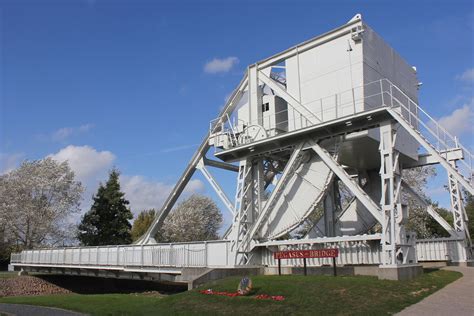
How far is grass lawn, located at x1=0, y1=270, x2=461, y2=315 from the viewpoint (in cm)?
1359

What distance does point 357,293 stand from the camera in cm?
1465

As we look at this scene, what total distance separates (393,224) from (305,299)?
6.02 metres

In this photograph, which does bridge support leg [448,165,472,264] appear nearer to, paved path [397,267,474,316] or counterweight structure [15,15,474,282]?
counterweight structure [15,15,474,282]

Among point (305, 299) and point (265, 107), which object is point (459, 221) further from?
point (305, 299)

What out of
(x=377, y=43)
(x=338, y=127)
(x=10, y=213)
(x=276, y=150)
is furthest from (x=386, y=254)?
(x=10, y=213)

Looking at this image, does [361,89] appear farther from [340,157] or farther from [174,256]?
[174,256]

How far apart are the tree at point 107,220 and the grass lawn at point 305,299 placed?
3519 centimetres

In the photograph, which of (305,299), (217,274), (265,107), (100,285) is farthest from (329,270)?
(100,285)

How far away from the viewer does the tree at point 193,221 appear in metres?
61.4

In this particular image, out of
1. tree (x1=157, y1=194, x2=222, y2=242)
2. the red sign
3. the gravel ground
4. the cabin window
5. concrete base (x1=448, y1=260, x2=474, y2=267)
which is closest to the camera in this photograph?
the red sign

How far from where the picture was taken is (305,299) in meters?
14.5

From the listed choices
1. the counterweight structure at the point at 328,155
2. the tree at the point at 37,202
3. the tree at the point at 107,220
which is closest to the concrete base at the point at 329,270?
the counterweight structure at the point at 328,155

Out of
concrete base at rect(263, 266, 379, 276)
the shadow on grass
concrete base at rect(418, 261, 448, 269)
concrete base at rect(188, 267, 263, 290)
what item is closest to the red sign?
concrete base at rect(263, 266, 379, 276)

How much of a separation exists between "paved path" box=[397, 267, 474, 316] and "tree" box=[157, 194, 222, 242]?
47603 millimetres
